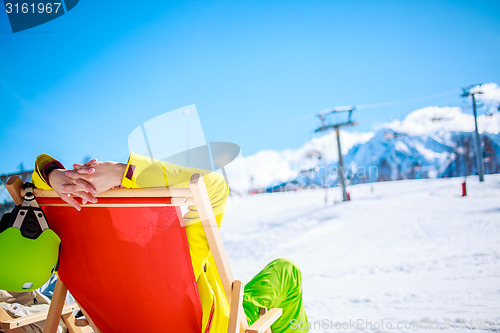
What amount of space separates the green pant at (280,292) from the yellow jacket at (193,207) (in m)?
0.55

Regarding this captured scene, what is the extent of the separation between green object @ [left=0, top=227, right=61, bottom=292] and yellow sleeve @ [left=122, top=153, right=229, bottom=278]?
0.45 metres

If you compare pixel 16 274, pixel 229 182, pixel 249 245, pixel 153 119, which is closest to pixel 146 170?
pixel 229 182

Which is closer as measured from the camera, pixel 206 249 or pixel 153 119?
pixel 206 249

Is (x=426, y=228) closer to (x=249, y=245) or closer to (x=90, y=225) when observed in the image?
(x=249, y=245)

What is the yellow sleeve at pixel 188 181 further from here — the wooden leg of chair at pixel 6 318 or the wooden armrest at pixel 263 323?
the wooden leg of chair at pixel 6 318

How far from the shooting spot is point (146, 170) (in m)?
0.95

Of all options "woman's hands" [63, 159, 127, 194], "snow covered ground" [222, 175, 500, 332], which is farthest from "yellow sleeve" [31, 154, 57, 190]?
"snow covered ground" [222, 175, 500, 332]

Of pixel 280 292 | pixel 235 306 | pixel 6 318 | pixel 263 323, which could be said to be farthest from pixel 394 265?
pixel 6 318

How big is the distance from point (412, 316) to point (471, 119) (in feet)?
71.6

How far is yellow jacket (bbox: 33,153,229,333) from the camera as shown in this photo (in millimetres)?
944

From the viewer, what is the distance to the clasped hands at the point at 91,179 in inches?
37.3

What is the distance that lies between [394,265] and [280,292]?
3807mm

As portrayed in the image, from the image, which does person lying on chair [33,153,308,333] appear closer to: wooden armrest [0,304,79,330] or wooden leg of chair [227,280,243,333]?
wooden leg of chair [227,280,243,333]

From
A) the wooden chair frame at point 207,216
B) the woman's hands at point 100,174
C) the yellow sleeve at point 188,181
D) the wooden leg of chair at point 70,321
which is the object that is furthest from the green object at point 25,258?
the wooden leg of chair at point 70,321
